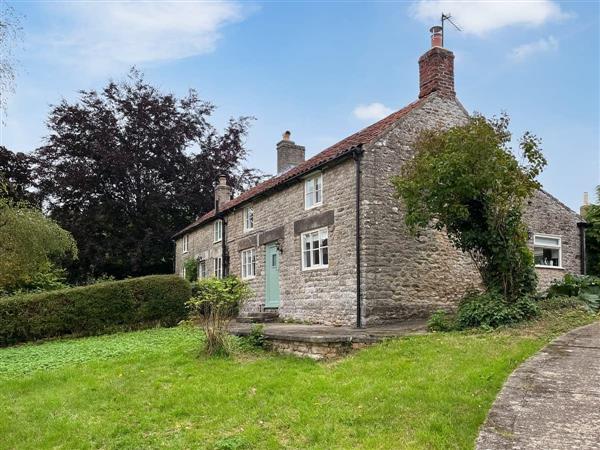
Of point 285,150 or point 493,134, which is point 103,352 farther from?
point 285,150

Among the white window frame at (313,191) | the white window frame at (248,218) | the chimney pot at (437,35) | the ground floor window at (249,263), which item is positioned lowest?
the ground floor window at (249,263)

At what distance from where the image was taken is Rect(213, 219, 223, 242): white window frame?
79.2ft

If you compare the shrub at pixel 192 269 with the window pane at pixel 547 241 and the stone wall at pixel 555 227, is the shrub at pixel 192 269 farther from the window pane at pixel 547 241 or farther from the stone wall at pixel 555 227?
the window pane at pixel 547 241

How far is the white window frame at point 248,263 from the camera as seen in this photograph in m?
20.6

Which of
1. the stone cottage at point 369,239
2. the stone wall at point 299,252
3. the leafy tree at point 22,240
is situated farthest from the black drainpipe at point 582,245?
the leafy tree at point 22,240

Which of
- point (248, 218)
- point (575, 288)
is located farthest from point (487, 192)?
point (248, 218)

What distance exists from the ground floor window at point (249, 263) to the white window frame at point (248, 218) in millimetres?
935

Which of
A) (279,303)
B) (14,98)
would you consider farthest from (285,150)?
(14,98)

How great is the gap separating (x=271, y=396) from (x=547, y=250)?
50.9 feet

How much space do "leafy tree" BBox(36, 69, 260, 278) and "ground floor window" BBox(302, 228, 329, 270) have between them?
1787 cm

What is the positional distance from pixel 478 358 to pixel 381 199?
7034 millimetres

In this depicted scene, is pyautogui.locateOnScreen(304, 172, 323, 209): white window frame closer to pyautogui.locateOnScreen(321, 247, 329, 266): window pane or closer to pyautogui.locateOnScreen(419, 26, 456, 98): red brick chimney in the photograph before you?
pyautogui.locateOnScreen(321, 247, 329, 266): window pane

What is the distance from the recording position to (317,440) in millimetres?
5758

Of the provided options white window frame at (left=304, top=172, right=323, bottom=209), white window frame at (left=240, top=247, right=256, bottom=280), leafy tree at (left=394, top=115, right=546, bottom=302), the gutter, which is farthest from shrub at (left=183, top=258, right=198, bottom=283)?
leafy tree at (left=394, top=115, right=546, bottom=302)
